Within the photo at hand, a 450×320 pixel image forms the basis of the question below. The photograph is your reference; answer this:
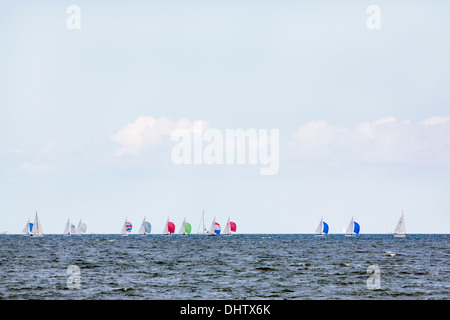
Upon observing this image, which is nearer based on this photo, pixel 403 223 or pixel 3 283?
pixel 3 283

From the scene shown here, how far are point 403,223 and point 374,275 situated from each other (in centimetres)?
15048

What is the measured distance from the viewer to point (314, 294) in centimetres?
3638
